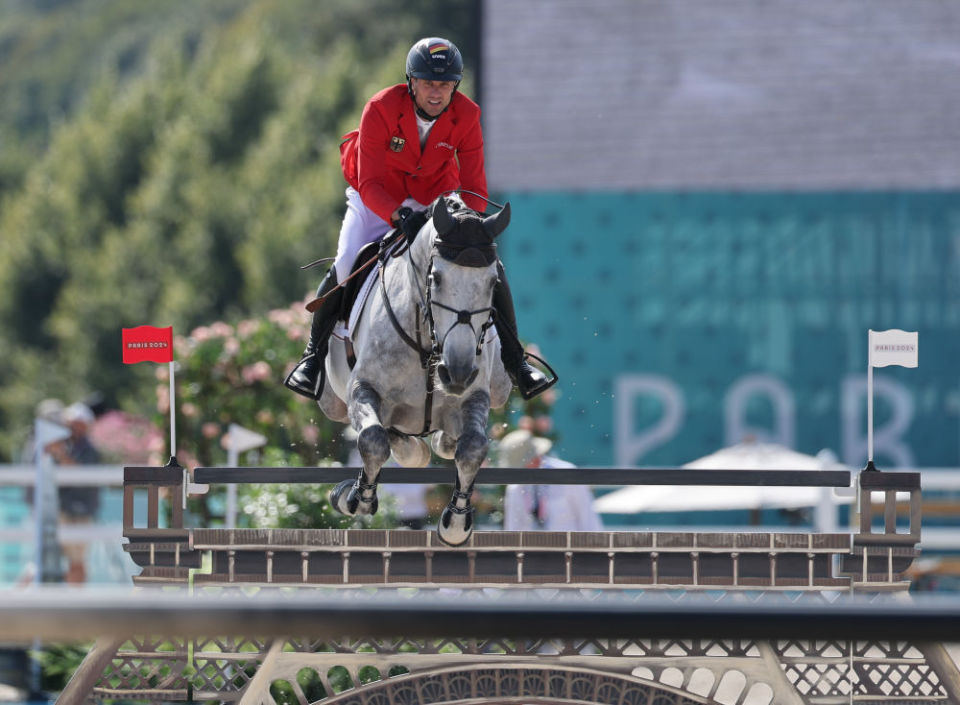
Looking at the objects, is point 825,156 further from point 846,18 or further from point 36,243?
point 36,243

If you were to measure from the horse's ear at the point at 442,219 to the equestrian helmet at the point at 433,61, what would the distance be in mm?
680

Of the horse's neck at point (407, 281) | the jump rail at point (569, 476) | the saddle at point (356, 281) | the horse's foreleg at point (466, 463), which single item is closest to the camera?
the horse's foreleg at point (466, 463)

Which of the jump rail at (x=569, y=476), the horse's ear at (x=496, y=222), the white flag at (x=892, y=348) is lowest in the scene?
the jump rail at (x=569, y=476)

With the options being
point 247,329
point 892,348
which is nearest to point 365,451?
point 892,348

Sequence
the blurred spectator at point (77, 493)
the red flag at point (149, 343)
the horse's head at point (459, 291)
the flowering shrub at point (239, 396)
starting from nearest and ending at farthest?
1. the horse's head at point (459, 291)
2. the red flag at point (149, 343)
3. the flowering shrub at point (239, 396)
4. the blurred spectator at point (77, 493)

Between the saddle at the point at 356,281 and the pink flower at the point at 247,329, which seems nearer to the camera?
the saddle at the point at 356,281

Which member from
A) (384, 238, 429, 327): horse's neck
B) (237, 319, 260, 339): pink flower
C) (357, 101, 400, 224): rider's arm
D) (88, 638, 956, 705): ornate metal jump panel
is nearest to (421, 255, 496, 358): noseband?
(384, 238, 429, 327): horse's neck

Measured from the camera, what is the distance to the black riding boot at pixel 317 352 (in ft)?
19.1

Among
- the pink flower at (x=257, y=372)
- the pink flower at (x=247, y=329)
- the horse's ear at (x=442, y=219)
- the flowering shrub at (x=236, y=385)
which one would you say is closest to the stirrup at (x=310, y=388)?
the horse's ear at (x=442, y=219)

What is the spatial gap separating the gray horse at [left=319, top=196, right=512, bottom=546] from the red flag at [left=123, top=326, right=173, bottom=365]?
2.56 ft

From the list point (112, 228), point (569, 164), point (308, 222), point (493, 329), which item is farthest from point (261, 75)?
point (493, 329)

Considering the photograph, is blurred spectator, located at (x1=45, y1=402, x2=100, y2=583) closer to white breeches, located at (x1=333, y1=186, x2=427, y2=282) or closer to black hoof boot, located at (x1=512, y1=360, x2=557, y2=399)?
white breeches, located at (x1=333, y1=186, x2=427, y2=282)

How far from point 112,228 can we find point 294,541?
26229 millimetres

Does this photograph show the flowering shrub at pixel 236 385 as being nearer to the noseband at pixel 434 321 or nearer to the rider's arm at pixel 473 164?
the rider's arm at pixel 473 164
